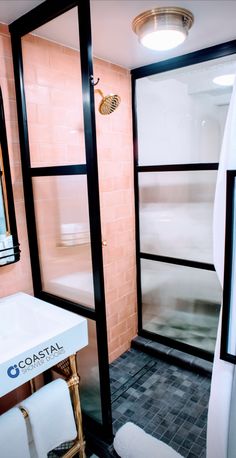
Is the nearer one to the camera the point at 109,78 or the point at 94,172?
the point at 94,172

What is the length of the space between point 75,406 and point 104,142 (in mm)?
1723

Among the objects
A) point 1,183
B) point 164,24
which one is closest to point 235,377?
point 1,183

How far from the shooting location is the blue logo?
1.17 m

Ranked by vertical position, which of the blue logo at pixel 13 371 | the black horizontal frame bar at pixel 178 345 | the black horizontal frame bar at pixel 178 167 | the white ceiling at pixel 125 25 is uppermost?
the white ceiling at pixel 125 25

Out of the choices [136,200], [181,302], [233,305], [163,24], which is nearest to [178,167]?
[136,200]

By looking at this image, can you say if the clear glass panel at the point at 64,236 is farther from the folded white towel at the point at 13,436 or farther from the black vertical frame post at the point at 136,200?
the black vertical frame post at the point at 136,200

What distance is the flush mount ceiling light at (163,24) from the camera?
59.4 inches

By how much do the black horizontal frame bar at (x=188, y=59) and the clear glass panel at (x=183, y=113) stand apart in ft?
0.11

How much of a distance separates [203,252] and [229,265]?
45.7 inches

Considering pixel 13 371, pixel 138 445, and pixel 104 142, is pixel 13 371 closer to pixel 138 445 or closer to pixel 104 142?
pixel 138 445

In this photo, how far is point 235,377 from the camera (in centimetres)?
125

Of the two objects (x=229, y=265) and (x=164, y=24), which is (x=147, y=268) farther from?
(x=164, y=24)

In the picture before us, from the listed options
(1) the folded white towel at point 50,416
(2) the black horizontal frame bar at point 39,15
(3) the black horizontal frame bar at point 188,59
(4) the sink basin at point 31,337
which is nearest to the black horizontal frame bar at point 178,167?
(3) the black horizontal frame bar at point 188,59

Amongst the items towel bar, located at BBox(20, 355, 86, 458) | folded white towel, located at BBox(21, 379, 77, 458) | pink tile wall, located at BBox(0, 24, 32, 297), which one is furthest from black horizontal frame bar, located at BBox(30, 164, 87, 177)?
folded white towel, located at BBox(21, 379, 77, 458)
